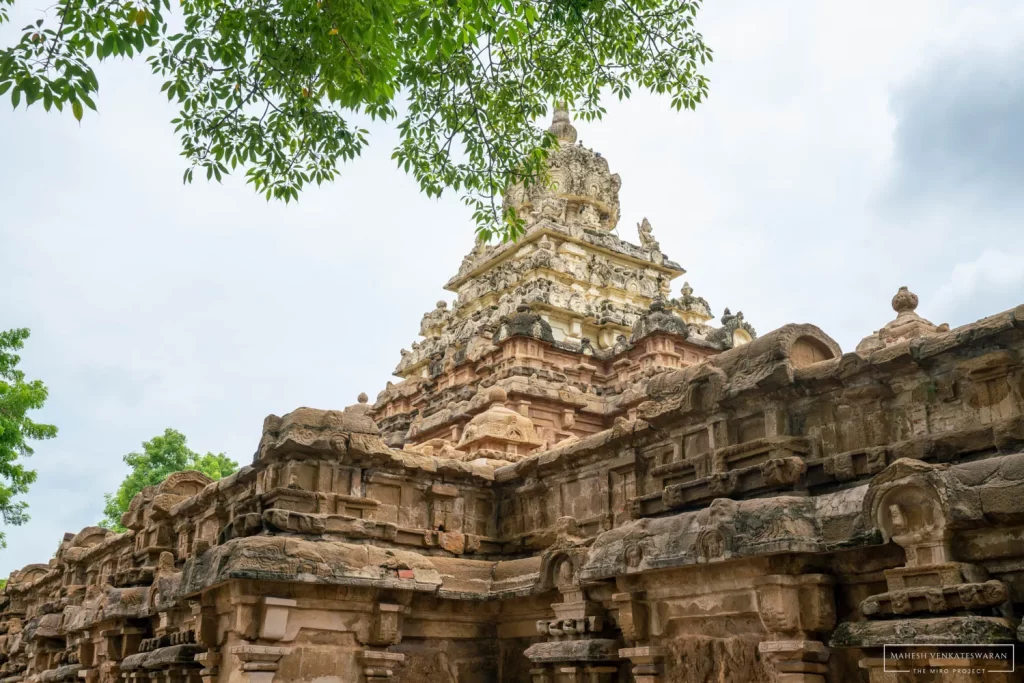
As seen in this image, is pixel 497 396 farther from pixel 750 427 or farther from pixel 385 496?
pixel 750 427

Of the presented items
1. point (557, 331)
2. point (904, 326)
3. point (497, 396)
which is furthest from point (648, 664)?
point (557, 331)

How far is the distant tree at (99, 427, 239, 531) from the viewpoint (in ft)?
109

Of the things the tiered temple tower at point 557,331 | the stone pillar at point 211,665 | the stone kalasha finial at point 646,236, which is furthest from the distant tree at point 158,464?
the stone pillar at point 211,665

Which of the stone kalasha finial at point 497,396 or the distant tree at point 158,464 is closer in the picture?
the stone kalasha finial at point 497,396

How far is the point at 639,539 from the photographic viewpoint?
7.96 metres

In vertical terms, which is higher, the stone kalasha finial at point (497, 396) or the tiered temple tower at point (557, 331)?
the tiered temple tower at point (557, 331)

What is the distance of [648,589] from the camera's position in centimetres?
794

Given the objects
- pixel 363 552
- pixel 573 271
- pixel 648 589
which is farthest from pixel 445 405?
pixel 648 589

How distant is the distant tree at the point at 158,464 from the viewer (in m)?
33.4

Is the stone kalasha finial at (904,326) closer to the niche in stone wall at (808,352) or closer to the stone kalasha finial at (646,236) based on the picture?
the niche in stone wall at (808,352)

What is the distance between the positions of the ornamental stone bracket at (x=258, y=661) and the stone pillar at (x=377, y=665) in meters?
0.98

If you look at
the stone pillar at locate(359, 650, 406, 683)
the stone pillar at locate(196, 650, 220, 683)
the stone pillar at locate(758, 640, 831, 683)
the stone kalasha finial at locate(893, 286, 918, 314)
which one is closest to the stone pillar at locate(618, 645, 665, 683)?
the stone pillar at locate(758, 640, 831, 683)

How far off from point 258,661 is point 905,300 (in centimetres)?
1159

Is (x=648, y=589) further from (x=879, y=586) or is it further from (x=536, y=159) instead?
(x=536, y=159)
